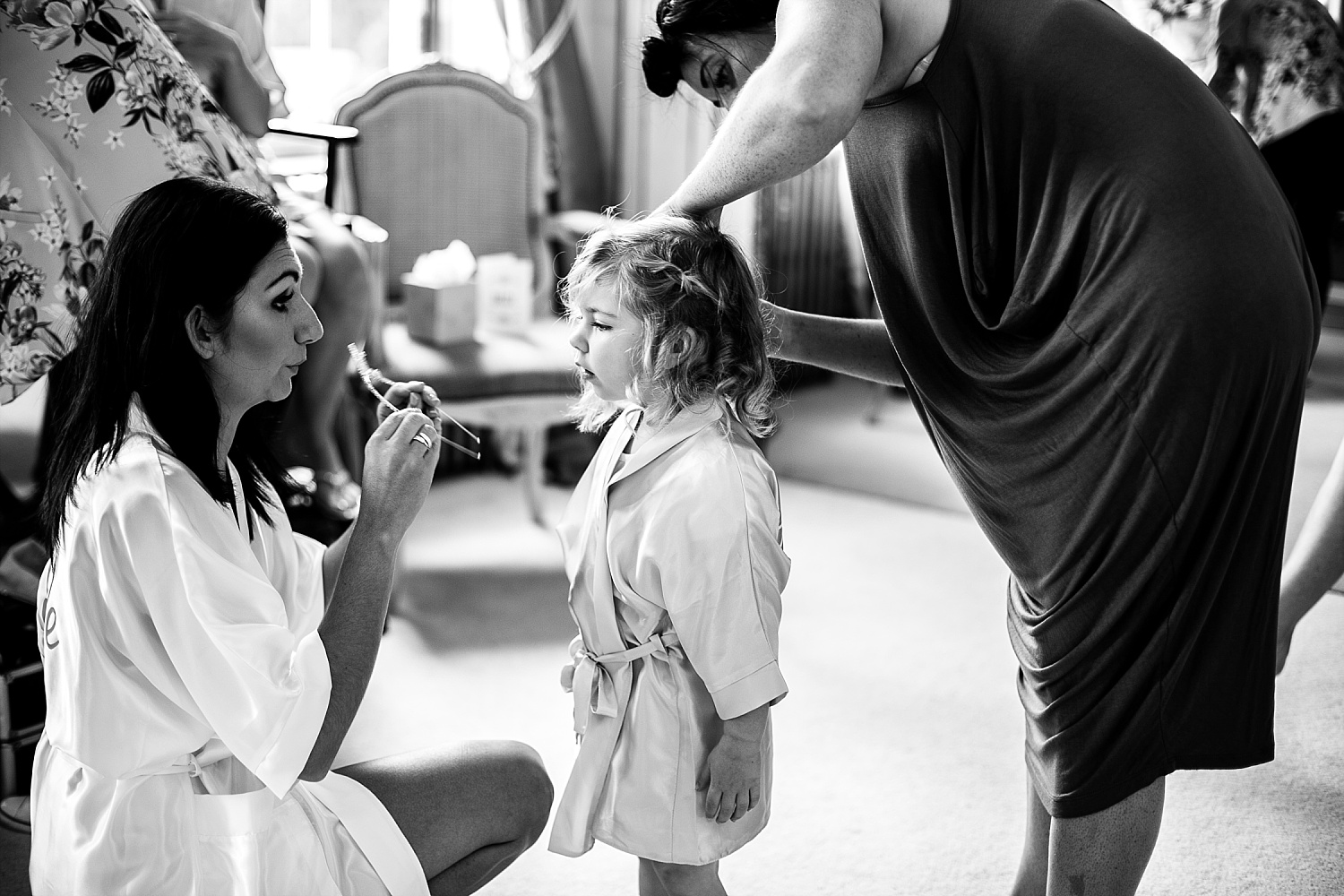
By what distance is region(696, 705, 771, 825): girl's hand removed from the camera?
138 cm

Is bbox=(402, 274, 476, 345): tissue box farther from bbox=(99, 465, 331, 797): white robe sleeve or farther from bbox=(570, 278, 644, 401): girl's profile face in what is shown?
bbox=(99, 465, 331, 797): white robe sleeve

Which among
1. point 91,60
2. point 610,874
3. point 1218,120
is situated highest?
point 1218,120

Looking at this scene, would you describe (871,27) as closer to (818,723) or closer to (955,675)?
(818,723)

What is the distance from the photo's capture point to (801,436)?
14.4 feet

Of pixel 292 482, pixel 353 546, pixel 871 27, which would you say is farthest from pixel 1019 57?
pixel 292 482

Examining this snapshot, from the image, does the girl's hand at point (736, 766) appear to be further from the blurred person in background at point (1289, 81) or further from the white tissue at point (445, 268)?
Answer: the blurred person in background at point (1289, 81)

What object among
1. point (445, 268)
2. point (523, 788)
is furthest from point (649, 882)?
point (445, 268)

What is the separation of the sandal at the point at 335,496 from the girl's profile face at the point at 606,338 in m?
1.34

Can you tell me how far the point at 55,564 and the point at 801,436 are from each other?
3.36 m

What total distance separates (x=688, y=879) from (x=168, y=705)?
614 mm

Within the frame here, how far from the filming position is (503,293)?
3289 mm

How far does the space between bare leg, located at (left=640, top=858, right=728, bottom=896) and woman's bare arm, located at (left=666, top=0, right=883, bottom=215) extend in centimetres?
77

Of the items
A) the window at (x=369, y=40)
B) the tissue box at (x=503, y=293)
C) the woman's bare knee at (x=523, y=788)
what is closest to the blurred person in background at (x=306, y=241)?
the tissue box at (x=503, y=293)

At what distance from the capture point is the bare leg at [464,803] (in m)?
1.41
